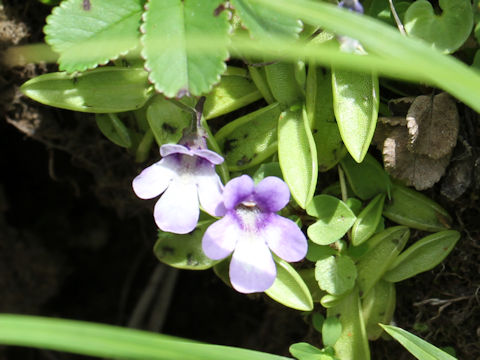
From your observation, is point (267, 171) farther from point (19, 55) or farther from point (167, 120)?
point (19, 55)

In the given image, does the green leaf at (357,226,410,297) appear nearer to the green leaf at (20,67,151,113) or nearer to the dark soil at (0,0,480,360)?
the dark soil at (0,0,480,360)

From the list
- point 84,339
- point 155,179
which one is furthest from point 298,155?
point 84,339

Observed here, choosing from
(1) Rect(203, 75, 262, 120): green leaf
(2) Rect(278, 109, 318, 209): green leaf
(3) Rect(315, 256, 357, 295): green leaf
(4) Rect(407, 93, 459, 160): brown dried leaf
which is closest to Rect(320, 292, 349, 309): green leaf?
(3) Rect(315, 256, 357, 295): green leaf

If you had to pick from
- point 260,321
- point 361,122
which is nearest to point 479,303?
point 361,122

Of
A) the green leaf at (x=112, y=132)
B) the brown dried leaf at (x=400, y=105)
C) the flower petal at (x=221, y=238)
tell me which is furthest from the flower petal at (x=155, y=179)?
the brown dried leaf at (x=400, y=105)

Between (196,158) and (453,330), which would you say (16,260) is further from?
(453,330)

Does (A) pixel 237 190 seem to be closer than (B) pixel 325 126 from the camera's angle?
Yes
